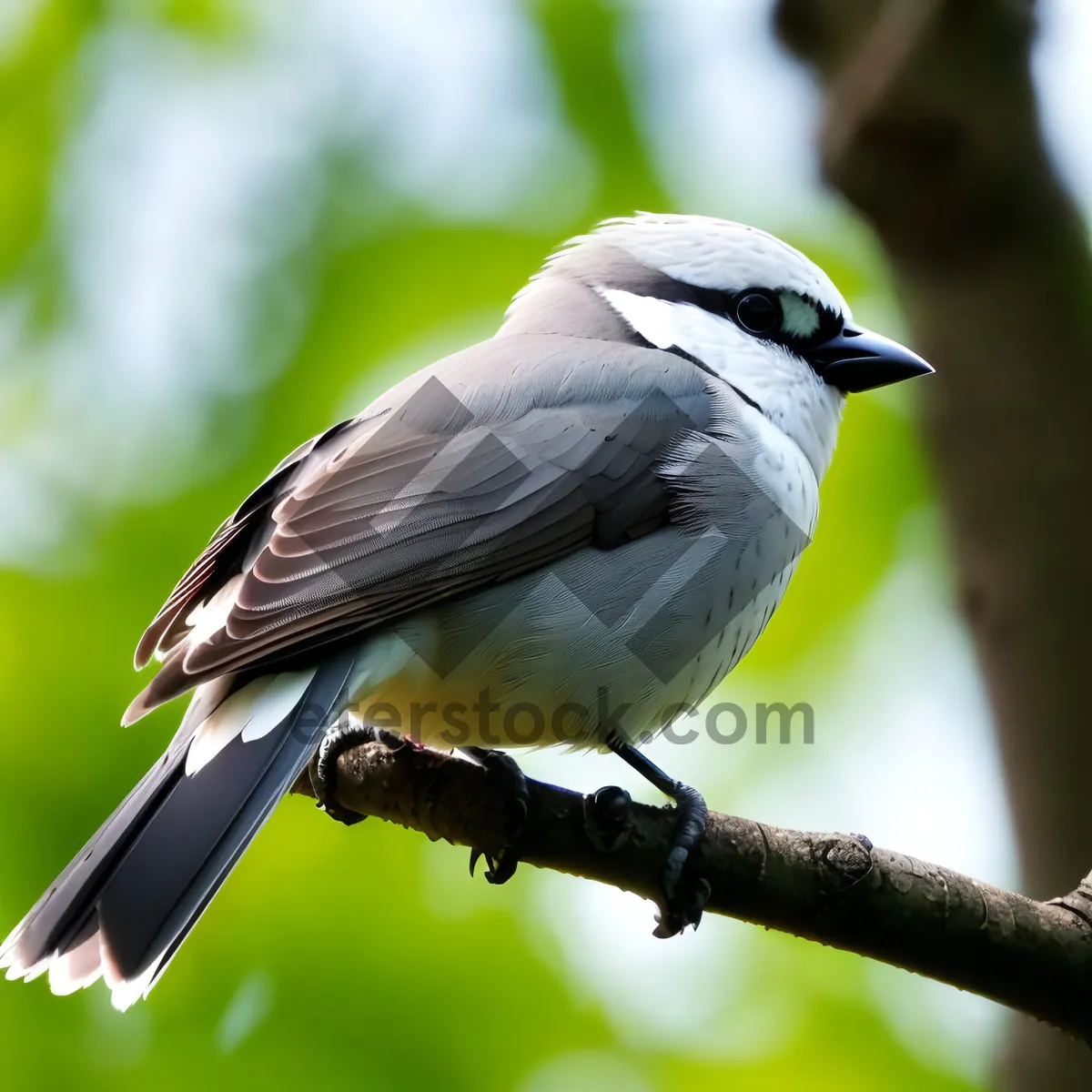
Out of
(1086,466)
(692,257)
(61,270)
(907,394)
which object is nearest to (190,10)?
(61,270)

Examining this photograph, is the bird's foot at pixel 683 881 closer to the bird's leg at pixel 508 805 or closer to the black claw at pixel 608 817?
the black claw at pixel 608 817

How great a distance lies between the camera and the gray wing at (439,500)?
9.11 feet

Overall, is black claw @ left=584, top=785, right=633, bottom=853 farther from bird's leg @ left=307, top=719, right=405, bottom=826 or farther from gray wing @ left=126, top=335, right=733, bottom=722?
bird's leg @ left=307, top=719, right=405, bottom=826

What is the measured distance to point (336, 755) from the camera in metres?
3.33

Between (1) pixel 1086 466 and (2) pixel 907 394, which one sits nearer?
(1) pixel 1086 466

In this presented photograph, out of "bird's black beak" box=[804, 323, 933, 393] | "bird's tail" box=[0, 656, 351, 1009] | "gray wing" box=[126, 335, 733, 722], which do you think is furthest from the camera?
"bird's black beak" box=[804, 323, 933, 393]

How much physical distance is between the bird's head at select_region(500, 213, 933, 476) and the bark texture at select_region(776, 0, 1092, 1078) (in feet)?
0.78

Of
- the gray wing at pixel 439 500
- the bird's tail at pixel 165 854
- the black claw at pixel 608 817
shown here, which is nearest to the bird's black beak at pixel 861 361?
the gray wing at pixel 439 500

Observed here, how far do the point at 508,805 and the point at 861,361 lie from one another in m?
1.69

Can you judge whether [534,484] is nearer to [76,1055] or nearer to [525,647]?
[525,647]

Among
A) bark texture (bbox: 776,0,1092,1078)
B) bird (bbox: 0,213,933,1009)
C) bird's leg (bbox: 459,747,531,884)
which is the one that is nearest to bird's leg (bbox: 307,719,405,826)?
bird (bbox: 0,213,933,1009)

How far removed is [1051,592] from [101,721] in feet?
7.56

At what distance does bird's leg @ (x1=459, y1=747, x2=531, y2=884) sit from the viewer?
2.86m

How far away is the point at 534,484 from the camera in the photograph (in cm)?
312
